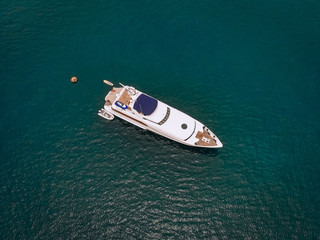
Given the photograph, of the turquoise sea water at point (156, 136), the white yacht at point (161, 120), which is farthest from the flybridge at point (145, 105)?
the turquoise sea water at point (156, 136)

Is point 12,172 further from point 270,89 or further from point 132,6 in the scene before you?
point 270,89

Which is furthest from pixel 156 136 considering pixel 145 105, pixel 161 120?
pixel 145 105

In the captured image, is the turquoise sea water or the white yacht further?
the white yacht

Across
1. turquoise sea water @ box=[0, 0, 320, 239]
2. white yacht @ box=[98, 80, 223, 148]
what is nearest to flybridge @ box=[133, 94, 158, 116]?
white yacht @ box=[98, 80, 223, 148]

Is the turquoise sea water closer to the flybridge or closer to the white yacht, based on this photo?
the white yacht

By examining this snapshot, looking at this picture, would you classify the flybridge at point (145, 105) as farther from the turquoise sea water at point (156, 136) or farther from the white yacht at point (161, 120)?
the turquoise sea water at point (156, 136)

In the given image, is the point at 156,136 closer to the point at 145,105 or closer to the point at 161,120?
the point at 161,120

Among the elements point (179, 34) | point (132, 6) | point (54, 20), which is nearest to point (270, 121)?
point (179, 34)
